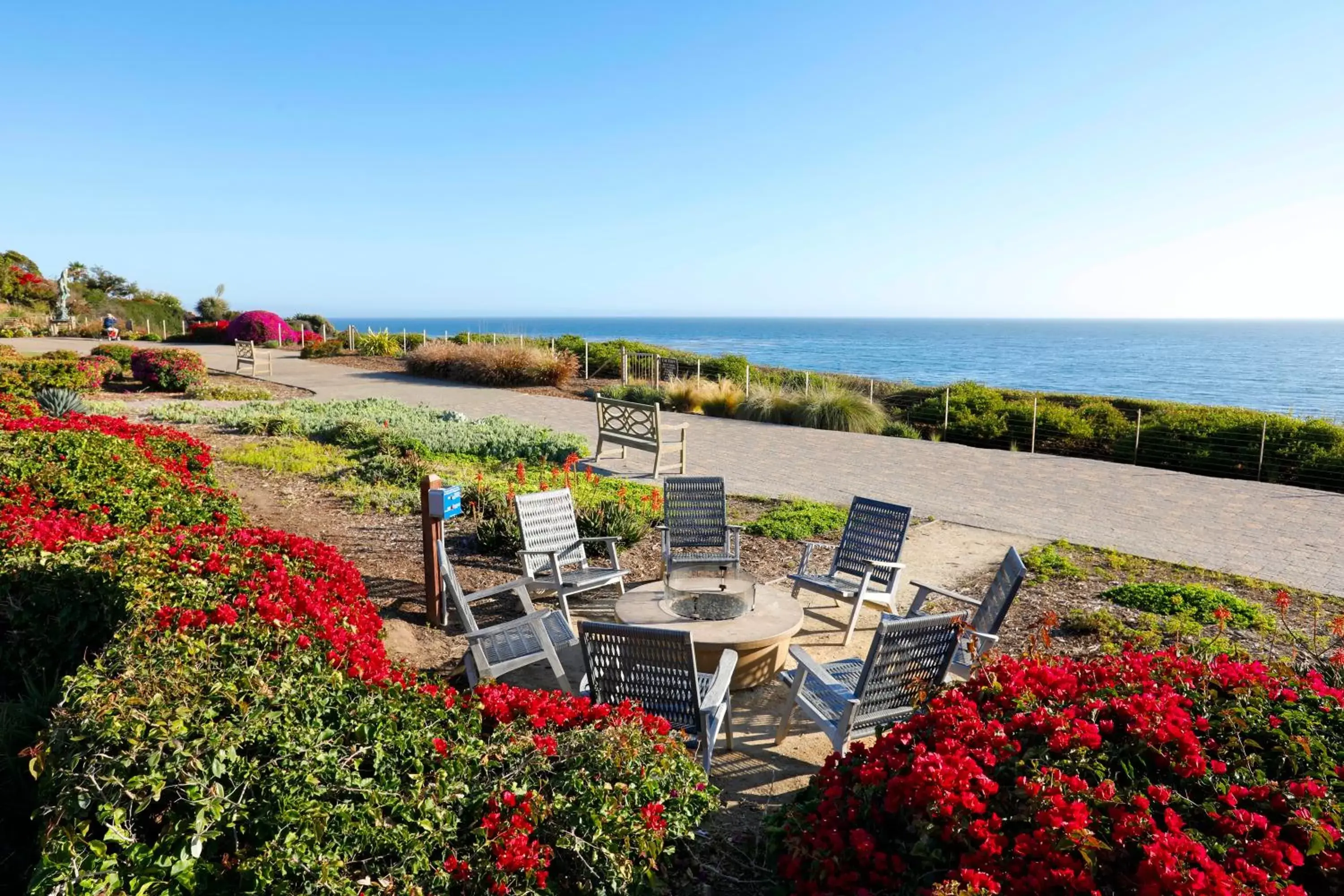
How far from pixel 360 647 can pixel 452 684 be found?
60.2 inches

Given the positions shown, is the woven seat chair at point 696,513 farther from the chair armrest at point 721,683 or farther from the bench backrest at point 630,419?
the bench backrest at point 630,419

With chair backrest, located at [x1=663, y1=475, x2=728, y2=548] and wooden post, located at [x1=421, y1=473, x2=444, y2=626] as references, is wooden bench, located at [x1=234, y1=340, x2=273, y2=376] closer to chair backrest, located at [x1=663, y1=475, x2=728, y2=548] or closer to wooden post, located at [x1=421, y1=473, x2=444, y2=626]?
chair backrest, located at [x1=663, y1=475, x2=728, y2=548]

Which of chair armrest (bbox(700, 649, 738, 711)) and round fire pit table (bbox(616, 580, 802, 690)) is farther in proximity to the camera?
round fire pit table (bbox(616, 580, 802, 690))

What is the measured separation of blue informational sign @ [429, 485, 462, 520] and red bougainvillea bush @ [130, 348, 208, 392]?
17.0m

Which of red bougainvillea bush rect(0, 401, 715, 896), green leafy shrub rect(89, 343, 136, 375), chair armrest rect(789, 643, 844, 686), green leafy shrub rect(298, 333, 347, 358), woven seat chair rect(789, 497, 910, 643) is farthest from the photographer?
green leafy shrub rect(298, 333, 347, 358)

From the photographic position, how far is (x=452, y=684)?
15.9 feet

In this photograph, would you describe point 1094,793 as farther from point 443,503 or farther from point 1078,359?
point 1078,359

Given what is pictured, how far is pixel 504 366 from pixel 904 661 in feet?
64.6

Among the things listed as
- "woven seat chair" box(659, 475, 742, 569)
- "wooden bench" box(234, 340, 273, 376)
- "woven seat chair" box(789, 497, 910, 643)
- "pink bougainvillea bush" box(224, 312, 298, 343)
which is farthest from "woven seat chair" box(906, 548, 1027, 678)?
"pink bougainvillea bush" box(224, 312, 298, 343)

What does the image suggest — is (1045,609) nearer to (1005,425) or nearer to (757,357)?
(1005,425)

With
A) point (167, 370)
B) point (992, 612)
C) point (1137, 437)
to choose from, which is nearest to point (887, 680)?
point (992, 612)

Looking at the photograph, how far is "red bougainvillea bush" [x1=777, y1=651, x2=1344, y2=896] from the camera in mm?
2229

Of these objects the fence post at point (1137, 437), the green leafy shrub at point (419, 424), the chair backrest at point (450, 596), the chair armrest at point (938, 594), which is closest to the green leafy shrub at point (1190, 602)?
the chair armrest at point (938, 594)

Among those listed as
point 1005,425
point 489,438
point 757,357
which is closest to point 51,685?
point 489,438
